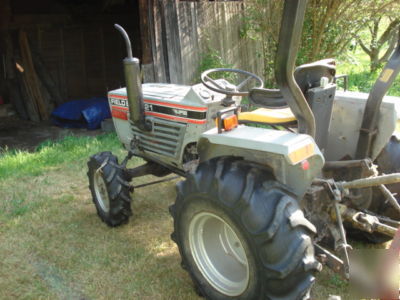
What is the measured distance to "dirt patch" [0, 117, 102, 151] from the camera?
727 centimetres

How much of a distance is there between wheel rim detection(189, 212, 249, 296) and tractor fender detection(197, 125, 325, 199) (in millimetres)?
436

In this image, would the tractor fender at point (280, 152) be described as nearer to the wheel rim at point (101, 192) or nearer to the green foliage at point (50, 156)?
the wheel rim at point (101, 192)

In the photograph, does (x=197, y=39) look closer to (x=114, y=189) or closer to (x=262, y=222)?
(x=114, y=189)

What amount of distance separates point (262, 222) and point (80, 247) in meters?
1.91

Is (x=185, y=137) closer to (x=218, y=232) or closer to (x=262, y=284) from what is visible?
(x=218, y=232)

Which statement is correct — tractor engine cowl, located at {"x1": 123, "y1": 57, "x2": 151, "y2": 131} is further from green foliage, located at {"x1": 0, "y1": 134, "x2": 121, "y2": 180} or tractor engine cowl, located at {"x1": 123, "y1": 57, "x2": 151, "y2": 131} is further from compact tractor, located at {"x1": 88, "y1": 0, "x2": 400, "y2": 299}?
green foliage, located at {"x1": 0, "y1": 134, "x2": 121, "y2": 180}

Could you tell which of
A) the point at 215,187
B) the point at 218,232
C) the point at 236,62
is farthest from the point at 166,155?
the point at 236,62

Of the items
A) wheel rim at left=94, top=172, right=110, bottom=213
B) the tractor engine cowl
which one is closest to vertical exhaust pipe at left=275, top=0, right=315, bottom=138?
the tractor engine cowl

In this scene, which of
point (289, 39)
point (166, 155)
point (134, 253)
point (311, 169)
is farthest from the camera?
point (166, 155)

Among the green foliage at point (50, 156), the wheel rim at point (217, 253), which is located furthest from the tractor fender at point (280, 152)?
the green foliage at point (50, 156)

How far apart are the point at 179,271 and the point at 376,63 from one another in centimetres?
994

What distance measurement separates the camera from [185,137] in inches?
126

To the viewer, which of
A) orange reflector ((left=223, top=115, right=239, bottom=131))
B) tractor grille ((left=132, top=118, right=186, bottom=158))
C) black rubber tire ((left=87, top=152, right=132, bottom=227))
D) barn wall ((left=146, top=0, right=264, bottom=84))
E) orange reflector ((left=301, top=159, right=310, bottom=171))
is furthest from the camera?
barn wall ((left=146, top=0, right=264, bottom=84))

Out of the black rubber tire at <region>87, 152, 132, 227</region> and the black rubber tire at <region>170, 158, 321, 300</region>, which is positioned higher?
the black rubber tire at <region>170, 158, 321, 300</region>
